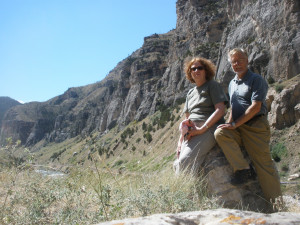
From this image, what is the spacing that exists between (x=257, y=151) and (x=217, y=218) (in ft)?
6.95

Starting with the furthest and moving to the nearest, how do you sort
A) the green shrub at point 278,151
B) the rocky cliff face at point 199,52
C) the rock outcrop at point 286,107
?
1. the rocky cliff face at point 199,52
2. the rock outcrop at point 286,107
3. the green shrub at point 278,151

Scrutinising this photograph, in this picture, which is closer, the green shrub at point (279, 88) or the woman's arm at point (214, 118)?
the woman's arm at point (214, 118)

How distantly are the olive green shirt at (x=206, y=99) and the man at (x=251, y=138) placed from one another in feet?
1.12

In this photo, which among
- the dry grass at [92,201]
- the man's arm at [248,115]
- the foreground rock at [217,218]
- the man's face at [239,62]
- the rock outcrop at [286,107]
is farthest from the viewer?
the rock outcrop at [286,107]

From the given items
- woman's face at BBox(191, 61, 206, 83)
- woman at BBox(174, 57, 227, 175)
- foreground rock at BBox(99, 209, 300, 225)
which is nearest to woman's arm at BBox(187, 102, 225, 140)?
woman at BBox(174, 57, 227, 175)

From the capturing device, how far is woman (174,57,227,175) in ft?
12.1

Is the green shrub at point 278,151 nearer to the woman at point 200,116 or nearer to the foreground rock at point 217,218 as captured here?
the woman at point 200,116

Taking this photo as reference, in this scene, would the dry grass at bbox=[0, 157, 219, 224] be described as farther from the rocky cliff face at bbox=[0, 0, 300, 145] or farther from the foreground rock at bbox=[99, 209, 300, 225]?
the rocky cliff face at bbox=[0, 0, 300, 145]

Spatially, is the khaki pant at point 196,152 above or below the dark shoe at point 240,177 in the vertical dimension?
above

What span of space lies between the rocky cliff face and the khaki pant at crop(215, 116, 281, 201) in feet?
6.60

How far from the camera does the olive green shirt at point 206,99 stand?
375cm

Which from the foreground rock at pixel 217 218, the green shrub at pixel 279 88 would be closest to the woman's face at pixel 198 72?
the foreground rock at pixel 217 218

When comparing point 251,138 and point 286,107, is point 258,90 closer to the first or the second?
point 251,138

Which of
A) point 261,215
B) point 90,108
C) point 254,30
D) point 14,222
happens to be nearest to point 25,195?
point 14,222
